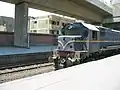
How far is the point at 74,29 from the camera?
1228 cm

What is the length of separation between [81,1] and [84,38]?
6695 mm

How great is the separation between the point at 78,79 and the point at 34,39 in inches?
463

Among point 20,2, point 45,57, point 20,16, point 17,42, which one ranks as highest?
point 20,2

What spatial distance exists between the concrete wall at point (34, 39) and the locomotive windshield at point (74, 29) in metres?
2.39

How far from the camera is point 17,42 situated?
1266cm

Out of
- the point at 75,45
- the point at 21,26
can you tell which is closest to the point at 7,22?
the point at 21,26

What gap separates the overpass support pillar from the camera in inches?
498

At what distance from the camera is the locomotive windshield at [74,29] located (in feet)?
39.1

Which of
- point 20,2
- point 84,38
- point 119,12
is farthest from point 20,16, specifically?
point 119,12

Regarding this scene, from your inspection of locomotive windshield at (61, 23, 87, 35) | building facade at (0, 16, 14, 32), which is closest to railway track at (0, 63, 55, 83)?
locomotive windshield at (61, 23, 87, 35)

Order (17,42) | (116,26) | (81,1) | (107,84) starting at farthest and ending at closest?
(116,26), (81,1), (17,42), (107,84)

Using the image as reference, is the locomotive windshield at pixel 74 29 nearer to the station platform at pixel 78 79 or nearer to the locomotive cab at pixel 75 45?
the locomotive cab at pixel 75 45

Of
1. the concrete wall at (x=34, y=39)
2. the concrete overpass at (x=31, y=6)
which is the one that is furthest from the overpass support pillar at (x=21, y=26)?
the concrete wall at (x=34, y=39)

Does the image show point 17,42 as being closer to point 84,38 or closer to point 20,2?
point 20,2
